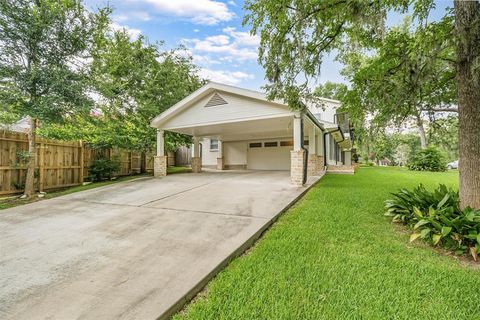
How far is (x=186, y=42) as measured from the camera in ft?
47.4

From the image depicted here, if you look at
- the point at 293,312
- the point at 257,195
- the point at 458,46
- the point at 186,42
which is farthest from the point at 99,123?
the point at 458,46

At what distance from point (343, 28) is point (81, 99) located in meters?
7.71

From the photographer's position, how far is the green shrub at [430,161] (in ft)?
62.9

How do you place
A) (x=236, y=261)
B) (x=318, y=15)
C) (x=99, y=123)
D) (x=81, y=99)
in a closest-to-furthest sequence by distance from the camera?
1. (x=236, y=261)
2. (x=318, y=15)
3. (x=81, y=99)
4. (x=99, y=123)

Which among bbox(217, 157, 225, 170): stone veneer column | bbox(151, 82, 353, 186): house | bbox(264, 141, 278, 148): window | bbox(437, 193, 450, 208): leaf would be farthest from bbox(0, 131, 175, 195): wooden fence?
bbox(437, 193, 450, 208): leaf

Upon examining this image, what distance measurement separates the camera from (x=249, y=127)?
12.2m

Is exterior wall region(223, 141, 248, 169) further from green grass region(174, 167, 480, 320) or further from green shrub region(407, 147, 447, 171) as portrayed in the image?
green shrub region(407, 147, 447, 171)

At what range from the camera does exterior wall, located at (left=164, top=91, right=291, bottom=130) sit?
919 centimetres

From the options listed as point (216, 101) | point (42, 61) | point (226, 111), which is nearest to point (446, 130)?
point (226, 111)

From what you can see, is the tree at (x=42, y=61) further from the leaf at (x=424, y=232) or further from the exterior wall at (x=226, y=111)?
the leaf at (x=424, y=232)

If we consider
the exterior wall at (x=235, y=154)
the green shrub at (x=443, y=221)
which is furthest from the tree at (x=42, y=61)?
the exterior wall at (x=235, y=154)

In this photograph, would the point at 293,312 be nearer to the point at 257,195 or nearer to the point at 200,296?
the point at 200,296

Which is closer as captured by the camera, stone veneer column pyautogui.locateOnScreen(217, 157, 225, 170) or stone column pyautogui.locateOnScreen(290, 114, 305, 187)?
stone column pyautogui.locateOnScreen(290, 114, 305, 187)

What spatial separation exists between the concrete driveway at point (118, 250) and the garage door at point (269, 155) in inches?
358
